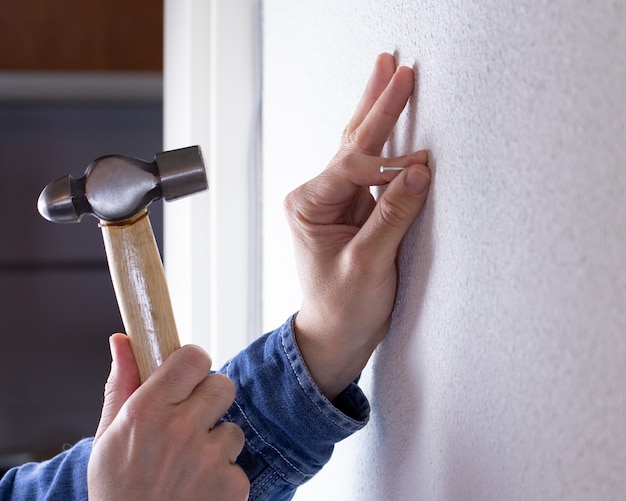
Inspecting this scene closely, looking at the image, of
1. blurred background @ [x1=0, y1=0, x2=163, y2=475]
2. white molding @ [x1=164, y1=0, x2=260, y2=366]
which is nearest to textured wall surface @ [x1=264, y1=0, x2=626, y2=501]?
white molding @ [x1=164, y1=0, x2=260, y2=366]

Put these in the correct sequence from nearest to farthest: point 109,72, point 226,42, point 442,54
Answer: point 442,54, point 226,42, point 109,72

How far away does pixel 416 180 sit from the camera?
0.42 m

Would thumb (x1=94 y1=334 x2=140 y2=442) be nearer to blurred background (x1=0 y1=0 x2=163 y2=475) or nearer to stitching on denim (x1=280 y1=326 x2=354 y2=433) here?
stitching on denim (x1=280 y1=326 x2=354 y2=433)

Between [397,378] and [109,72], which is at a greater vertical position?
[109,72]

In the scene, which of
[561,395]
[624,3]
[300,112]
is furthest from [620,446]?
[300,112]

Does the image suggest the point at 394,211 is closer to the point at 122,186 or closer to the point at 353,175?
the point at 353,175

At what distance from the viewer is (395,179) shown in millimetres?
433

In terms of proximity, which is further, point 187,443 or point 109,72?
point 109,72

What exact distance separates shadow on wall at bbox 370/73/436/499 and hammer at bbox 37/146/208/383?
13 centimetres

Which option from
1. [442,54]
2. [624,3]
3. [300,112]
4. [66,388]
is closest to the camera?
[624,3]

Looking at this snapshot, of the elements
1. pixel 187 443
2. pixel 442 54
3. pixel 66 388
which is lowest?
pixel 66 388

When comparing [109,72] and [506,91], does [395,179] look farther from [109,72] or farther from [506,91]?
[109,72]

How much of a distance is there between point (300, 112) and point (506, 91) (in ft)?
1.24

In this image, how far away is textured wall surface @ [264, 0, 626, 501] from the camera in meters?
0.26
